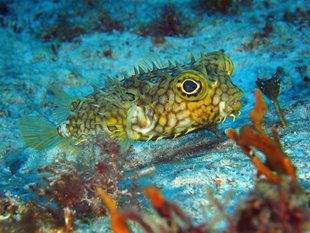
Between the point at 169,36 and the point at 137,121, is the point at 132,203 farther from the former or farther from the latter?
the point at 169,36

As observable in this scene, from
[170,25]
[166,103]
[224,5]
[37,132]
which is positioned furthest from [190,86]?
[224,5]

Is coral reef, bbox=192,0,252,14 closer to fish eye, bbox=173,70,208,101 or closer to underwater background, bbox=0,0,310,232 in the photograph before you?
underwater background, bbox=0,0,310,232

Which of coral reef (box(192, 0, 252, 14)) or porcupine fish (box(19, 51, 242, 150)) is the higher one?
coral reef (box(192, 0, 252, 14))

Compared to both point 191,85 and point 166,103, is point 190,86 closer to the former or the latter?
point 191,85

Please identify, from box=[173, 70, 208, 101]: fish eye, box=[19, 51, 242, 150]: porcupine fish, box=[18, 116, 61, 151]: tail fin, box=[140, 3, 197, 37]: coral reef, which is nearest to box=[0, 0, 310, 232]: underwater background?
box=[140, 3, 197, 37]: coral reef

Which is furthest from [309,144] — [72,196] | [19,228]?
[19,228]

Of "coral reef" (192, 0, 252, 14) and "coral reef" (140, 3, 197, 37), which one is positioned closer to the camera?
"coral reef" (140, 3, 197, 37)

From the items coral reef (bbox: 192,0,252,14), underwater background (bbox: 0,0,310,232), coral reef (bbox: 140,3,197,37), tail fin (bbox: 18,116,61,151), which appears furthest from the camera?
coral reef (bbox: 192,0,252,14)

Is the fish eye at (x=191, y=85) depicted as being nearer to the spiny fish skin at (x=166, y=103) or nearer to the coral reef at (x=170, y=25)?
the spiny fish skin at (x=166, y=103)
